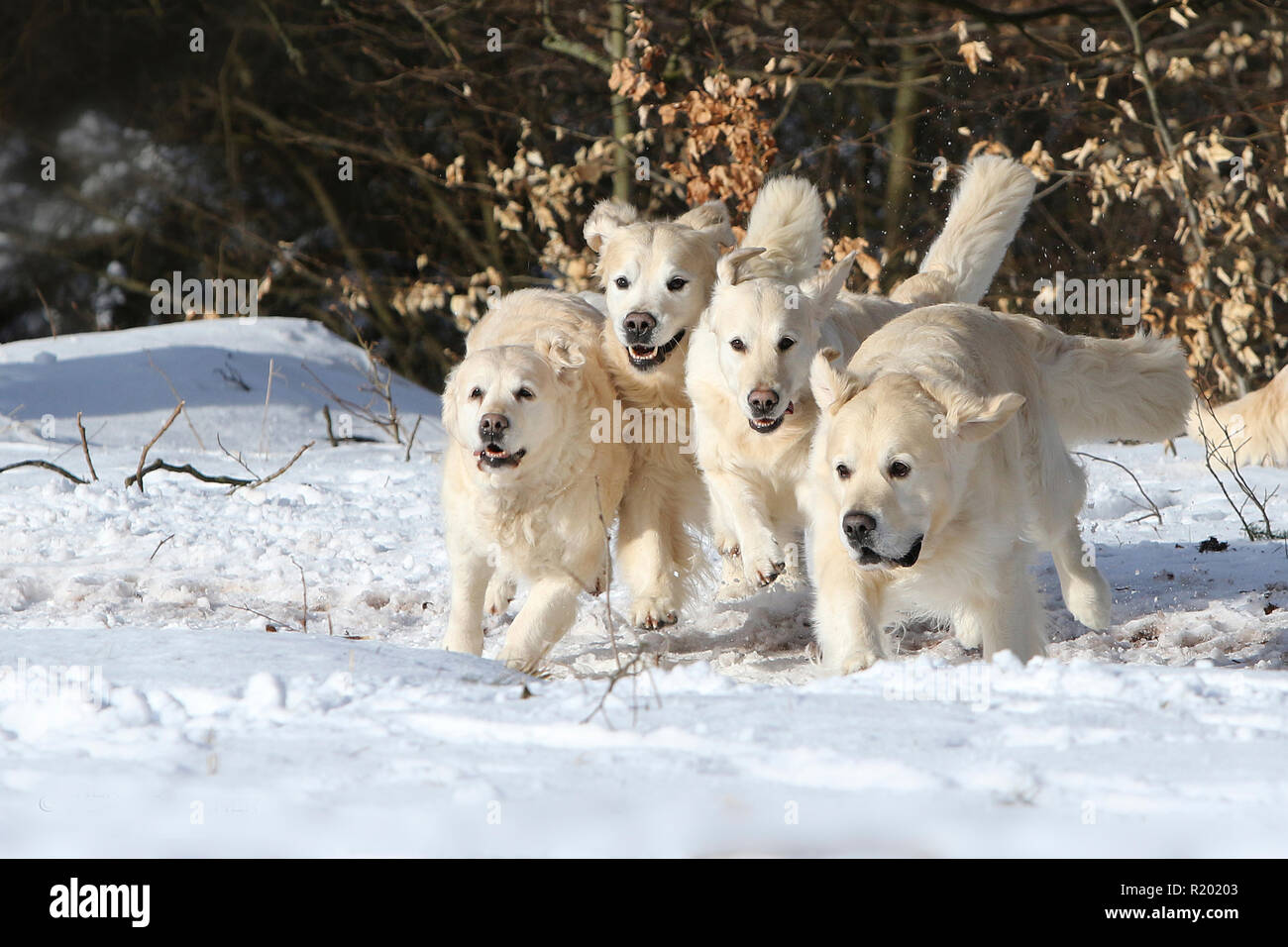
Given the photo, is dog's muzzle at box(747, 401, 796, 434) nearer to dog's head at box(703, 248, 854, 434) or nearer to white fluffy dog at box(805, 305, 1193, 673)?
dog's head at box(703, 248, 854, 434)

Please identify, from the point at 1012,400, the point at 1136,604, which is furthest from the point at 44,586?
the point at 1136,604

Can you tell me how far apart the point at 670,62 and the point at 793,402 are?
6.61m

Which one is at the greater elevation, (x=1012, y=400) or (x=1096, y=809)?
(x=1012, y=400)

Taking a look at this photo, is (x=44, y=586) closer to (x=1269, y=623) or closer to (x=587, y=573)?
(x=587, y=573)

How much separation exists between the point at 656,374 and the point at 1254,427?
3.49 metres

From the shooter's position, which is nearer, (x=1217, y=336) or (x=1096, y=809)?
(x=1096, y=809)

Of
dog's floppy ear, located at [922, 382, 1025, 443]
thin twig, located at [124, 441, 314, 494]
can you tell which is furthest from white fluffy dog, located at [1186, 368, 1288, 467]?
thin twig, located at [124, 441, 314, 494]

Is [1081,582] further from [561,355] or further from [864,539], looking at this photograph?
[561,355]

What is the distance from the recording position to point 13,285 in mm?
13578

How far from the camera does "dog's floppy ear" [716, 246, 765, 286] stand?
4.82m

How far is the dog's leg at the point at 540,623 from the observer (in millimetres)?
4457

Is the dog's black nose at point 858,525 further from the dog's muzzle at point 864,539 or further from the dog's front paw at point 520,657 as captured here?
the dog's front paw at point 520,657

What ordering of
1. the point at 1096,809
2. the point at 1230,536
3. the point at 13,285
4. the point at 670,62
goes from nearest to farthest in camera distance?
the point at 1096,809
the point at 1230,536
the point at 670,62
the point at 13,285

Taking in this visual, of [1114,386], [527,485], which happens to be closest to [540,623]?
[527,485]
